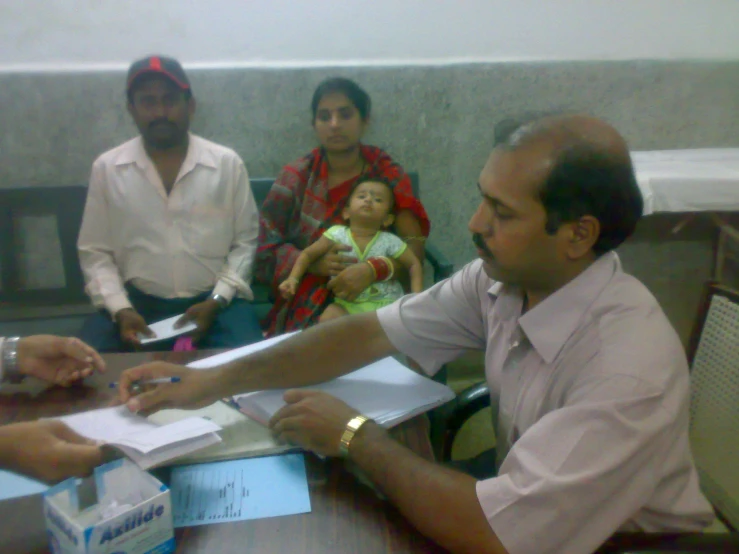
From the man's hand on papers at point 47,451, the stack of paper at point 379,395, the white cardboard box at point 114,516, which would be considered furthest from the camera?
the stack of paper at point 379,395

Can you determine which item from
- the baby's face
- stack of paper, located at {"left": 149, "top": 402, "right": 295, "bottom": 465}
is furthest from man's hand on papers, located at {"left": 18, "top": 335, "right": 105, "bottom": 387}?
the baby's face

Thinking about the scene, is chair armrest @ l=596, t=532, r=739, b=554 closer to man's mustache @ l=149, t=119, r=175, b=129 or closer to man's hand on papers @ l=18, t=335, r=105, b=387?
man's hand on papers @ l=18, t=335, r=105, b=387

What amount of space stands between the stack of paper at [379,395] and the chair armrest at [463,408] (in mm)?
155

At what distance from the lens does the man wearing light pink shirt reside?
853 mm

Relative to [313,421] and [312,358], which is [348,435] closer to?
[313,421]

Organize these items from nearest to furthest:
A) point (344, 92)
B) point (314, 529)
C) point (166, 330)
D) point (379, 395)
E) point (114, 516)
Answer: point (114, 516) → point (314, 529) → point (379, 395) → point (166, 330) → point (344, 92)

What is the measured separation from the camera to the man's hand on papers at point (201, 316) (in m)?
2.10

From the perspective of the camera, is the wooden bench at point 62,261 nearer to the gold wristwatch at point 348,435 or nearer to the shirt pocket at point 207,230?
the shirt pocket at point 207,230

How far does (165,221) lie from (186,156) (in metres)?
0.28

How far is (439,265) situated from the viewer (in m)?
2.40

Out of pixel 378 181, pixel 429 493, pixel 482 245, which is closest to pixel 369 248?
pixel 378 181

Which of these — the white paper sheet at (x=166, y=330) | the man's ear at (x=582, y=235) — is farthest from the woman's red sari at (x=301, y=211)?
the man's ear at (x=582, y=235)

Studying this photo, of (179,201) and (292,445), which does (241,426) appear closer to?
(292,445)

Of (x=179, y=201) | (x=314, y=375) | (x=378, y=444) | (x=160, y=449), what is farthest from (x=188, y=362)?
(x=179, y=201)
